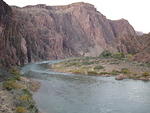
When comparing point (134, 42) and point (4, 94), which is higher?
point (134, 42)

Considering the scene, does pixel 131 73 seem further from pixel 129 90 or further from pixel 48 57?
pixel 48 57

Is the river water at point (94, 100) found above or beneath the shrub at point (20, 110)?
beneath

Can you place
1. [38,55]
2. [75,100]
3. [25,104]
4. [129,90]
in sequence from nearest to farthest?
[25,104], [75,100], [129,90], [38,55]

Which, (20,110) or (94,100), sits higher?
(20,110)

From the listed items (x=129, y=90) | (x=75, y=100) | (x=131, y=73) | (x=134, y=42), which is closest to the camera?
(x=75, y=100)

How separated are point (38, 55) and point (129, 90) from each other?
132657 mm

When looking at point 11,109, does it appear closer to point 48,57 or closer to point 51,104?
point 51,104

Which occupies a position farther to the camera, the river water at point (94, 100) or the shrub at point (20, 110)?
the river water at point (94, 100)

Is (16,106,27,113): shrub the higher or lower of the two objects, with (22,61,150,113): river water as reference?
higher

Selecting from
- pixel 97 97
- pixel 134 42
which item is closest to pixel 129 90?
pixel 97 97

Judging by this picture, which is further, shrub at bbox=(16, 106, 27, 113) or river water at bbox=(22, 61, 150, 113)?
river water at bbox=(22, 61, 150, 113)

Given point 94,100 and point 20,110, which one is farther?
point 94,100

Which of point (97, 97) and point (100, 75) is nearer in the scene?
point (97, 97)

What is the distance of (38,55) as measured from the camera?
572 ft
